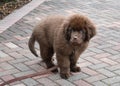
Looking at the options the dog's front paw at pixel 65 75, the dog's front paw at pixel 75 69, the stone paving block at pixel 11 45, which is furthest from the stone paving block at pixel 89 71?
the stone paving block at pixel 11 45

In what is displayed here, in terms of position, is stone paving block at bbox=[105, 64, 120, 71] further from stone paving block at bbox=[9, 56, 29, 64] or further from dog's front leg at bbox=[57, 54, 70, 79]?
stone paving block at bbox=[9, 56, 29, 64]

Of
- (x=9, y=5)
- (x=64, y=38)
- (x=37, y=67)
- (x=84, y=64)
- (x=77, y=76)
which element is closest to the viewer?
(x=64, y=38)

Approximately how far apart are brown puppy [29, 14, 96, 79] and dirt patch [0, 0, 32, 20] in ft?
12.2

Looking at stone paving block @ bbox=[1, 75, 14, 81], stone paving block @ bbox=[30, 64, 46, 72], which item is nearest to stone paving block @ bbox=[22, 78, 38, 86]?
stone paving block @ bbox=[1, 75, 14, 81]

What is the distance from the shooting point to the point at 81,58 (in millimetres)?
6027

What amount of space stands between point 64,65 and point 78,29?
0.66 metres

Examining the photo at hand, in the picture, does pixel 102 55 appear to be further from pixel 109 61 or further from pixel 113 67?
pixel 113 67

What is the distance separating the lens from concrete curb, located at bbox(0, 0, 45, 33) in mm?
7933

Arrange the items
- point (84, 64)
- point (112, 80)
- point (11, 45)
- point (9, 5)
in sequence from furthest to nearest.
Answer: point (9, 5), point (11, 45), point (84, 64), point (112, 80)

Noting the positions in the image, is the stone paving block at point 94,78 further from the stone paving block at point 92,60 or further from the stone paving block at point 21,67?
the stone paving block at point 21,67

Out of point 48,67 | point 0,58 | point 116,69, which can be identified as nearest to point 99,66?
point 116,69

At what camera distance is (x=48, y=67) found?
17.7 feet

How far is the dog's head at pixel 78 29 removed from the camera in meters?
4.50

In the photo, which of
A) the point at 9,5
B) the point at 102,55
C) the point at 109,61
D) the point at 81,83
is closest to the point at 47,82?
the point at 81,83
